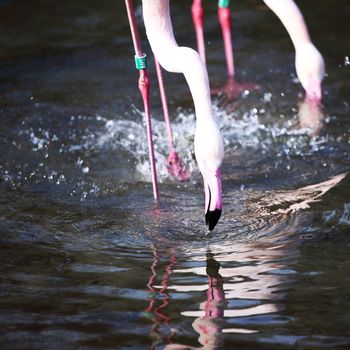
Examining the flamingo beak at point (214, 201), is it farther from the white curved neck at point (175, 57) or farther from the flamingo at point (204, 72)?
the white curved neck at point (175, 57)

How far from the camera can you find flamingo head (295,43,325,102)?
511 centimetres

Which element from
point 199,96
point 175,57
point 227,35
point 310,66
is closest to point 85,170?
point 175,57

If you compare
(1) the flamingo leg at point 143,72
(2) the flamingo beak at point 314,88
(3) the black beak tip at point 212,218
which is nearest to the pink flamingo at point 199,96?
A: (3) the black beak tip at point 212,218

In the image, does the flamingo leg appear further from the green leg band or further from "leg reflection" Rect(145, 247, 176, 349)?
"leg reflection" Rect(145, 247, 176, 349)

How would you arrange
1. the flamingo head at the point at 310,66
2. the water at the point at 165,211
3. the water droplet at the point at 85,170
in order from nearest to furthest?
1. the water at the point at 165,211
2. the flamingo head at the point at 310,66
3. the water droplet at the point at 85,170

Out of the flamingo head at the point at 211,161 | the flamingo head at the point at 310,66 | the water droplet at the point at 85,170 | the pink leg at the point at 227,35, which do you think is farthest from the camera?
the pink leg at the point at 227,35

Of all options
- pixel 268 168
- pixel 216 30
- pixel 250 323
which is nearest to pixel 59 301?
pixel 250 323

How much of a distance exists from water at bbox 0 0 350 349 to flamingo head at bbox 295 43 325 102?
1.74ft

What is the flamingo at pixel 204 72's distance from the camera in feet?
13.7

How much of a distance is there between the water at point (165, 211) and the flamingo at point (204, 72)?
0.32 m

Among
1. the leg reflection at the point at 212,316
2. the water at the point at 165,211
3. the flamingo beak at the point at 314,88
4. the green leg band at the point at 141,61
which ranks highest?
the green leg band at the point at 141,61

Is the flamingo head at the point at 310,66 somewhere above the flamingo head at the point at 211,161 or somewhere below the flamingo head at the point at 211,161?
above

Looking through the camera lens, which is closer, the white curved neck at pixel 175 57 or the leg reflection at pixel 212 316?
the leg reflection at pixel 212 316

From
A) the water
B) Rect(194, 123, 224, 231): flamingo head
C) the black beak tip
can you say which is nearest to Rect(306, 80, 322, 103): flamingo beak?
the water
